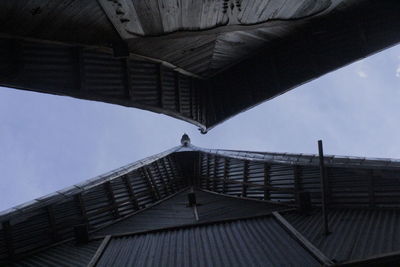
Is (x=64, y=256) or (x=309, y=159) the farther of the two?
(x=309, y=159)

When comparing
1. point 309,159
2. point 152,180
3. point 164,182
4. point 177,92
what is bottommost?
point 164,182

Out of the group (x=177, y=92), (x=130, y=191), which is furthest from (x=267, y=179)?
(x=130, y=191)

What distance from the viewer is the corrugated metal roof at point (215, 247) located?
256 inches

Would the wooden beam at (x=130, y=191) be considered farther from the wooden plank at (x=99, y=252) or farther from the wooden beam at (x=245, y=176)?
→ the wooden beam at (x=245, y=176)

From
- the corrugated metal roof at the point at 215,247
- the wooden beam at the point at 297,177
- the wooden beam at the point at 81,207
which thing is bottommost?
the corrugated metal roof at the point at 215,247

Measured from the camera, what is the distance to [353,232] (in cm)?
711

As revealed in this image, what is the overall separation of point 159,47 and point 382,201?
20.6 feet

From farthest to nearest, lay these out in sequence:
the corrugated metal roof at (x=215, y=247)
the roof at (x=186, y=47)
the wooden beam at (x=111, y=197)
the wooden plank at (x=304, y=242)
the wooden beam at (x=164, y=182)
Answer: the wooden beam at (x=164, y=182)
the wooden beam at (x=111, y=197)
the roof at (x=186, y=47)
the corrugated metal roof at (x=215, y=247)
the wooden plank at (x=304, y=242)

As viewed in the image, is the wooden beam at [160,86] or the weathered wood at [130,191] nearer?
the wooden beam at [160,86]

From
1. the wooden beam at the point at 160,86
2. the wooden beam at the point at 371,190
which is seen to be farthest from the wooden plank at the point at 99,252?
the wooden beam at the point at 371,190

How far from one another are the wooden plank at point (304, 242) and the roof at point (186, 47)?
4.06m

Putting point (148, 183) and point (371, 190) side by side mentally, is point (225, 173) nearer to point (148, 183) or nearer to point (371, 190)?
point (148, 183)

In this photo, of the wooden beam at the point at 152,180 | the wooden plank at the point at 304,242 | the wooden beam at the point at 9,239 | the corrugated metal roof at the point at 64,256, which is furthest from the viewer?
the wooden beam at the point at 152,180

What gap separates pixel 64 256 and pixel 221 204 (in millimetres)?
4679
